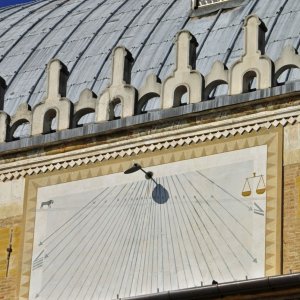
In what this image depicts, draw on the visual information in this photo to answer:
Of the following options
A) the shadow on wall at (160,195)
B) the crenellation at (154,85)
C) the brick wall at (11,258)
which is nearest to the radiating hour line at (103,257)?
the shadow on wall at (160,195)

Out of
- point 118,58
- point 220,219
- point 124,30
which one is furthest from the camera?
point 124,30

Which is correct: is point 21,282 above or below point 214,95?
below

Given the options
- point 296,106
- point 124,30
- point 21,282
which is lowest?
point 21,282

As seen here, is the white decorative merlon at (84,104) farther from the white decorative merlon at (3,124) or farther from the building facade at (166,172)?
the white decorative merlon at (3,124)

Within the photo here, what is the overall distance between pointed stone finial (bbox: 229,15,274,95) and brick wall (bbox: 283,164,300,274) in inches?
63.2

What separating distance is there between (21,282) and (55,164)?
2.10 m

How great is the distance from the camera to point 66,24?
1631 inches

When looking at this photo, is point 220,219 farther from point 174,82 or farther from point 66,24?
Result: point 66,24

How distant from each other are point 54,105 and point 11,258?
279 cm

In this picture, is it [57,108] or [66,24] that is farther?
[66,24]

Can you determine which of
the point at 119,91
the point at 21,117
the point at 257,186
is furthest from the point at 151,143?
the point at 21,117

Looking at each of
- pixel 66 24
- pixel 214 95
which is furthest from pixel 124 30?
pixel 214 95

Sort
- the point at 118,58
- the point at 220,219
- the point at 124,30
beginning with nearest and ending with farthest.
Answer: the point at 220,219
the point at 118,58
the point at 124,30

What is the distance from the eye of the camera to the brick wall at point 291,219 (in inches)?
1293
